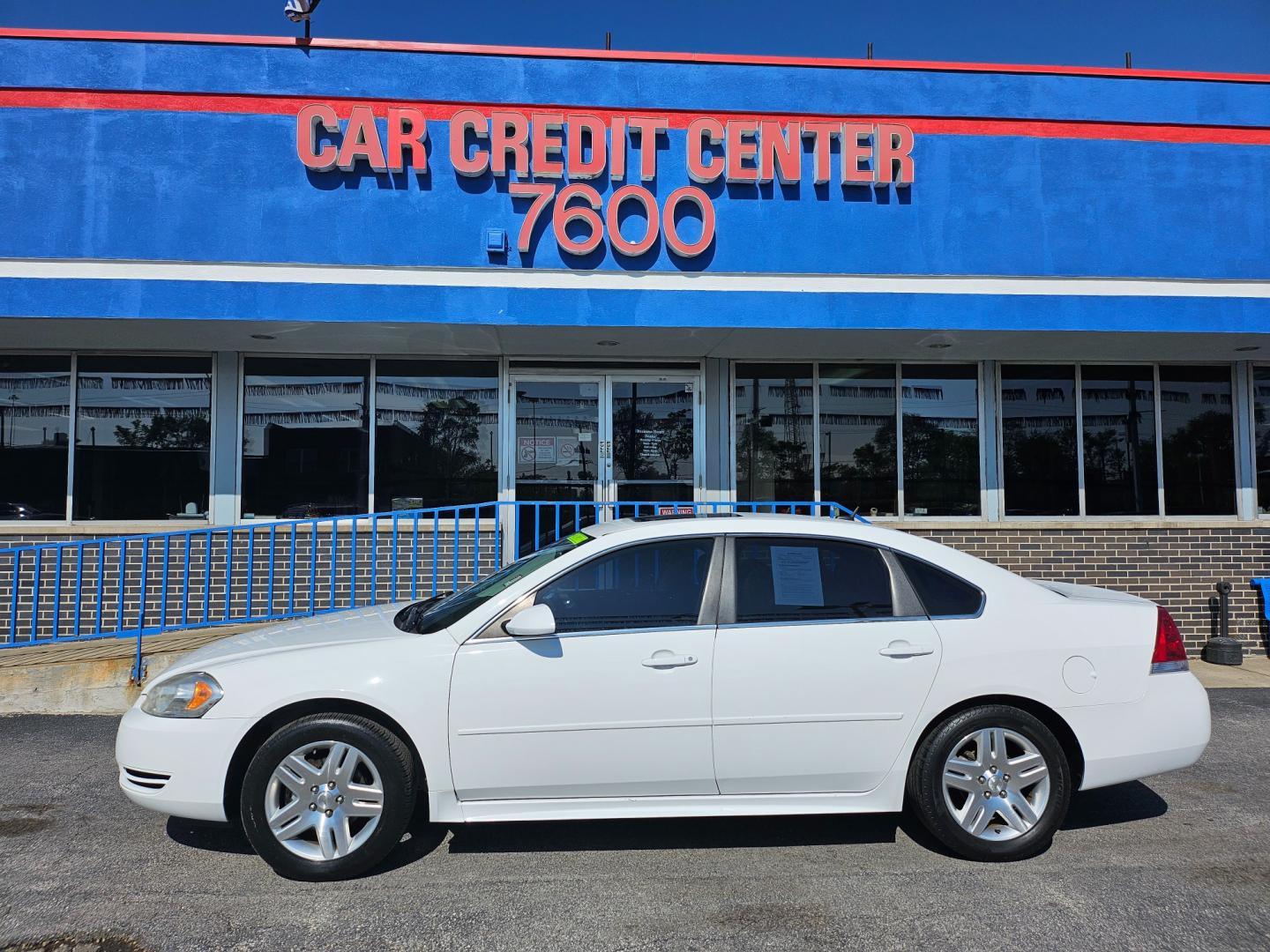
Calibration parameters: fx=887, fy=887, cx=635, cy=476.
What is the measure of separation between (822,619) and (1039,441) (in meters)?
6.89

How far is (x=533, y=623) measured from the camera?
12.7ft

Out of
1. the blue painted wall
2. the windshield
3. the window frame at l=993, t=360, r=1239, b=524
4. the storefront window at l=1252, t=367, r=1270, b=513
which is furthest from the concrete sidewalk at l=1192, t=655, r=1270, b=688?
the windshield

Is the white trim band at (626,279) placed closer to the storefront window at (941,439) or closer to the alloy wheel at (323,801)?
the storefront window at (941,439)

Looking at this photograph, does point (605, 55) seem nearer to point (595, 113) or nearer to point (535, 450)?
point (595, 113)

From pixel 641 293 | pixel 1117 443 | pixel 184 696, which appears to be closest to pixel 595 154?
pixel 641 293

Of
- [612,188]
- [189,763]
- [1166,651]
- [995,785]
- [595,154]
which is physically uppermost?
[595,154]

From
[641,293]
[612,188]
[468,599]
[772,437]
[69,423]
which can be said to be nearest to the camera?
[468,599]

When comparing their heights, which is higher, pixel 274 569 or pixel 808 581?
pixel 808 581

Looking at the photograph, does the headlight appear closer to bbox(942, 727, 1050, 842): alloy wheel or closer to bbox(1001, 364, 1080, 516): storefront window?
bbox(942, 727, 1050, 842): alloy wheel

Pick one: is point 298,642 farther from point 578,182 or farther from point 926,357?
point 926,357

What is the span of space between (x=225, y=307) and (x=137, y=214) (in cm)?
131

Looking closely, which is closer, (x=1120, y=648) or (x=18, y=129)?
(x=1120, y=648)

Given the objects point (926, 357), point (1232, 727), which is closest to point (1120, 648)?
point (1232, 727)

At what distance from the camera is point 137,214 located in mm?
8180
